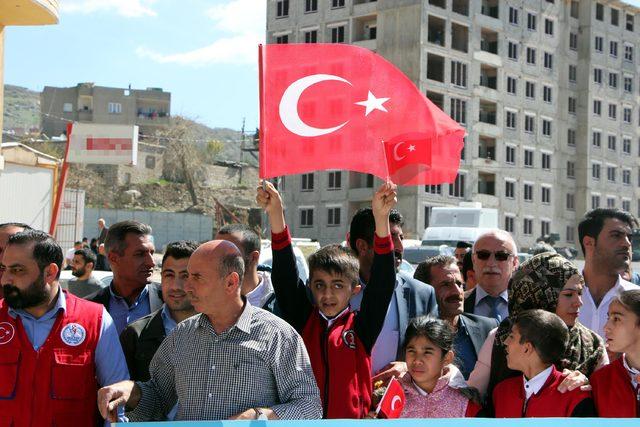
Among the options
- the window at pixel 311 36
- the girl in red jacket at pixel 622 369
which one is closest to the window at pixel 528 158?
the window at pixel 311 36

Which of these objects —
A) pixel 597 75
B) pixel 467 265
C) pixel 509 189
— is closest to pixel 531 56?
pixel 597 75

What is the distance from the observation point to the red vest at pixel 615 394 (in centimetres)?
448

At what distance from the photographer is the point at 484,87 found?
64625mm

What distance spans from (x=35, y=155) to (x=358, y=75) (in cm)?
2219

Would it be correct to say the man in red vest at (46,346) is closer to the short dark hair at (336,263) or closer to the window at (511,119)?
the short dark hair at (336,263)

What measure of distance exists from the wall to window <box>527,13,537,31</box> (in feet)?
95.3

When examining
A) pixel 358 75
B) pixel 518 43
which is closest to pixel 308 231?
pixel 518 43

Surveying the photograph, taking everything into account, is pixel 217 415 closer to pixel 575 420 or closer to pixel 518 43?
pixel 575 420

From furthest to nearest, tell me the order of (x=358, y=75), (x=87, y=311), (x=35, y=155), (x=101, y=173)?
(x=101, y=173)
(x=35, y=155)
(x=358, y=75)
(x=87, y=311)

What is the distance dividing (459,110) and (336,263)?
58.9 meters

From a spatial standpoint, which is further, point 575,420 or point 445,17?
point 445,17

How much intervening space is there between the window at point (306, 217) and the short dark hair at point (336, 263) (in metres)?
58.8

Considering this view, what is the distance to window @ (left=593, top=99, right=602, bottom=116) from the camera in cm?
7400

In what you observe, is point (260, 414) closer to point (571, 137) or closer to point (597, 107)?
point (571, 137)
